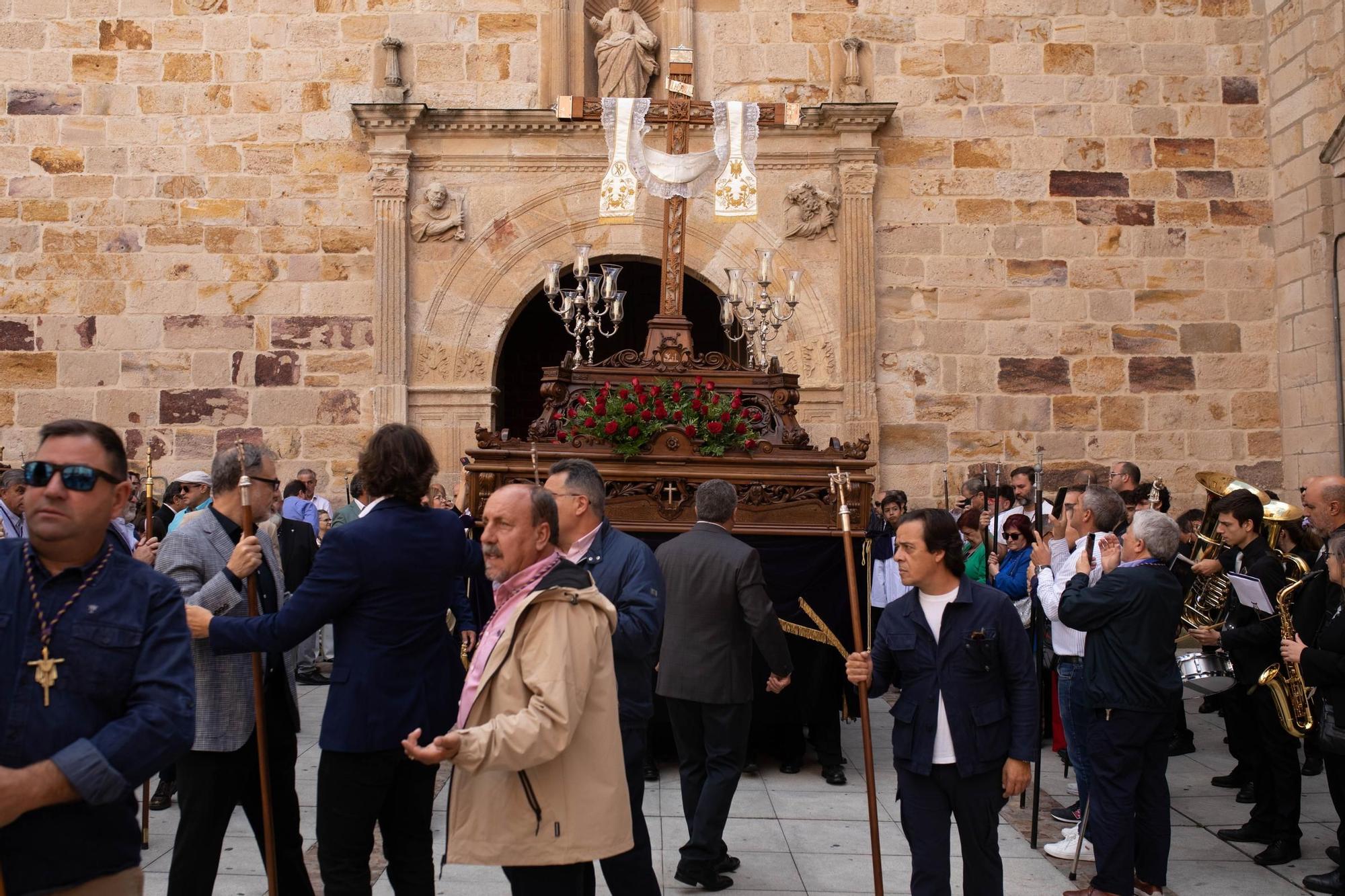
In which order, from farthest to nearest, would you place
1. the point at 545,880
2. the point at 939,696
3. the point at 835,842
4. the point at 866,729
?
the point at 835,842
the point at 866,729
the point at 939,696
the point at 545,880

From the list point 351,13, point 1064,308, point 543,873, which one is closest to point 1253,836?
point 543,873

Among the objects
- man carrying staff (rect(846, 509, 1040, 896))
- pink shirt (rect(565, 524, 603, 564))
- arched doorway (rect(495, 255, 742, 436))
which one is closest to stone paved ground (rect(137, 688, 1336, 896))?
man carrying staff (rect(846, 509, 1040, 896))

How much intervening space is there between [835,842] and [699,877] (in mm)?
976

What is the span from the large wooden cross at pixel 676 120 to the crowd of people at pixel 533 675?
298cm

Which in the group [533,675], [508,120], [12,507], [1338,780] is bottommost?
[1338,780]

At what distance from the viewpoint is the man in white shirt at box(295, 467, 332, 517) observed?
10930 millimetres

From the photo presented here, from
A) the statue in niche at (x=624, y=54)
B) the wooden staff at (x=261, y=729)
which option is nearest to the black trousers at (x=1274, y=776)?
the wooden staff at (x=261, y=729)

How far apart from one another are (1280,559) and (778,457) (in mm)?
2670

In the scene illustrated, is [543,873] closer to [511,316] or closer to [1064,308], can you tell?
[511,316]

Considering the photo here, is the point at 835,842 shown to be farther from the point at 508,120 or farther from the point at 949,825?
the point at 508,120

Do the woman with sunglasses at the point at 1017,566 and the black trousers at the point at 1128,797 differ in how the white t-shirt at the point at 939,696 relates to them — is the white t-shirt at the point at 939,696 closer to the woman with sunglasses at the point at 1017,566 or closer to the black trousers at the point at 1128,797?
the black trousers at the point at 1128,797

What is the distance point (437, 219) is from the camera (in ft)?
40.3

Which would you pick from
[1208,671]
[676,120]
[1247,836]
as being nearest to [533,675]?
[1208,671]

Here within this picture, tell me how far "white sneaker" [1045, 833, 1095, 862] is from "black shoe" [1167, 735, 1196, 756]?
8.22 feet
